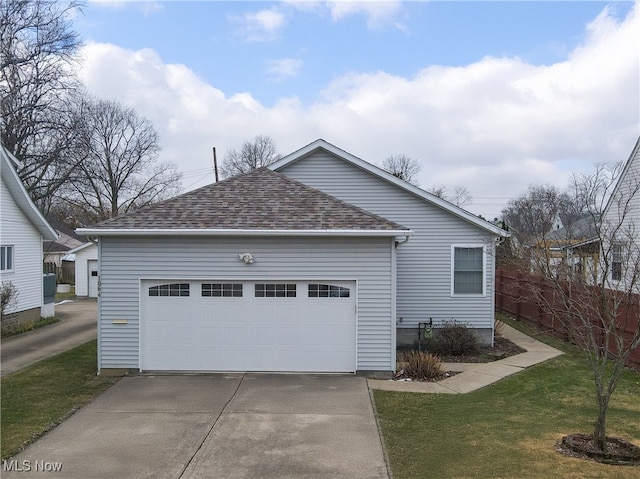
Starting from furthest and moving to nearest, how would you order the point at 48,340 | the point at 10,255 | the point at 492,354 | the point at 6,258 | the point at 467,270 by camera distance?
the point at 10,255 < the point at 6,258 < the point at 48,340 < the point at 467,270 < the point at 492,354

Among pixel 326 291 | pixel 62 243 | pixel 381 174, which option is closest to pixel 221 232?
pixel 326 291

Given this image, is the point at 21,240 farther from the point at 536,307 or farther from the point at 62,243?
the point at 62,243

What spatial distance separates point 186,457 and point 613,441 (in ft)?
18.2

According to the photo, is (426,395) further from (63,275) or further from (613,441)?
(63,275)

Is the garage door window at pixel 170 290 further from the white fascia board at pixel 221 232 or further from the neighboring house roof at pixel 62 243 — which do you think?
the neighboring house roof at pixel 62 243

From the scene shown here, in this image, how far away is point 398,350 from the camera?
1476cm

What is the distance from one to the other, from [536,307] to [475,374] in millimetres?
8165

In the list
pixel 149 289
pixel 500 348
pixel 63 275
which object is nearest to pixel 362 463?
pixel 149 289

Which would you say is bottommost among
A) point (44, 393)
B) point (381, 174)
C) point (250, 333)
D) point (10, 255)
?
point (44, 393)

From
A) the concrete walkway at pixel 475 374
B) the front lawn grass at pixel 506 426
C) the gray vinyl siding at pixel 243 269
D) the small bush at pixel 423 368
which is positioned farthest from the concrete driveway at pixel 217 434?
the small bush at pixel 423 368

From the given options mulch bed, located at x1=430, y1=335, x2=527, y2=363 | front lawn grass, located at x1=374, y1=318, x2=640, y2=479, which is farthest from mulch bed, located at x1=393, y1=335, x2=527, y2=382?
front lawn grass, located at x1=374, y1=318, x2=640, y2=479

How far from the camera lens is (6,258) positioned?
17859mm

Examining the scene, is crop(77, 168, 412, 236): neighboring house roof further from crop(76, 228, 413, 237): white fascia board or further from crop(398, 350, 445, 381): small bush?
crop(398, 350, 445, 381): small bush

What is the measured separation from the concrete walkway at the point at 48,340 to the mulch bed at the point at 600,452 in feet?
36.4
